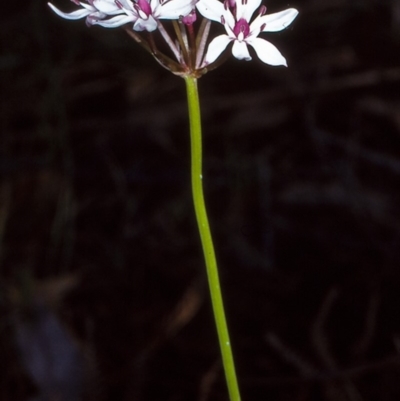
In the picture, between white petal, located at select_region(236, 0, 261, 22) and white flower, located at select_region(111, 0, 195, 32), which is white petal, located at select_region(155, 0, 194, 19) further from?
white petal, located at select_region(236, 0, 261, 22)

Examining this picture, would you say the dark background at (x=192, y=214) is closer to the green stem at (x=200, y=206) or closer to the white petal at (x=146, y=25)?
the green stem at (x=200, y=206)

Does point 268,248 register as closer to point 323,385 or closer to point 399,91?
point 323,385

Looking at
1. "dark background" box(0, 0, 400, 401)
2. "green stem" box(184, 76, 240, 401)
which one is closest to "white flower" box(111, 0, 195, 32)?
"green stem" box(184, 76, 240, 401)

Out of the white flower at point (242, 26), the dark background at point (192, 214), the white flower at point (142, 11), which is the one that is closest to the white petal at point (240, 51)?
the white flower at point (242, 26)

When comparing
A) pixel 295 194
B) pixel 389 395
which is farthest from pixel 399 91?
pixel 389 395

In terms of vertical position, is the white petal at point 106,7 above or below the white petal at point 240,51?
above

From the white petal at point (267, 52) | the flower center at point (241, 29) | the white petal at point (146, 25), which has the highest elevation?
the white petal at point (146, 25)

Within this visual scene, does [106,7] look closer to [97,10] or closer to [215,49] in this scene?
[97,10]

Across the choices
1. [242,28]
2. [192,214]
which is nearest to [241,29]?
[242,28]
